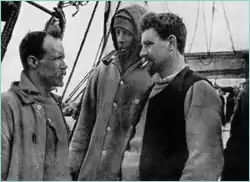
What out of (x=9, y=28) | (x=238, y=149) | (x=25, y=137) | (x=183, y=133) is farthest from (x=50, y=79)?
(x=238, y=149)

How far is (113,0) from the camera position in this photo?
3.29 meters

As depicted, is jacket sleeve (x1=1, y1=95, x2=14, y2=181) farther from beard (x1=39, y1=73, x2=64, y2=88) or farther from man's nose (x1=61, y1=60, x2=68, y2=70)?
man's nose (x1=61, y1=60, x2=68, y2=70)

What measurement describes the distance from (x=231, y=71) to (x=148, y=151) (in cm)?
75

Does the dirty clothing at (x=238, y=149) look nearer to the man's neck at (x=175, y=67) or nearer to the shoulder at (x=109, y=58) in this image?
the man's neck at (x=175, y=67)

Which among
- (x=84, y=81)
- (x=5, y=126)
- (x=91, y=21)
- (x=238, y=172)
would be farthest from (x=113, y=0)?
(x=238, y=172)

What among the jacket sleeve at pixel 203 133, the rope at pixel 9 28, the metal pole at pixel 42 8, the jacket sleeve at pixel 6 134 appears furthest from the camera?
the metal pole at pixel 42 8

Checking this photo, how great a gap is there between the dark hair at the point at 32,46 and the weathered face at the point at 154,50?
1.65ft

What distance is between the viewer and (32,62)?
292 cm

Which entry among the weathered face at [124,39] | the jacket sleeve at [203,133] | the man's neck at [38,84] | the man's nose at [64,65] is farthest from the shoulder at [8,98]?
the jacket sleeve at [203,133]

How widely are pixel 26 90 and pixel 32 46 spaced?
0.76 feet

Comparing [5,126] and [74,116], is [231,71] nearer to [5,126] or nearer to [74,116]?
[74,116]

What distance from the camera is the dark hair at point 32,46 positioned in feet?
9.63

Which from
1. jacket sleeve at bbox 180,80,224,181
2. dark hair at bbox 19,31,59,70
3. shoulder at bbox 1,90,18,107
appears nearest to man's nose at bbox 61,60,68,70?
dark hair at bbox 19,31,59,70

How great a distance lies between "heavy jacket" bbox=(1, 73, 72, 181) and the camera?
2.74 meters
